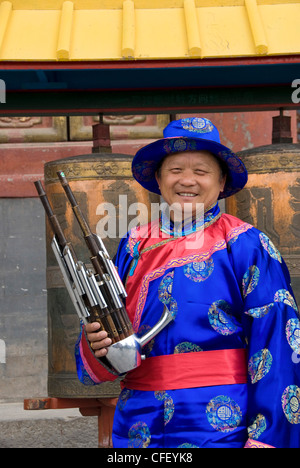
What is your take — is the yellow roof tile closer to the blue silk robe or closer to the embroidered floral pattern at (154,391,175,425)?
the blue silk robe

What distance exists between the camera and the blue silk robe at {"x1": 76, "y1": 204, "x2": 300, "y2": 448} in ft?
7.13

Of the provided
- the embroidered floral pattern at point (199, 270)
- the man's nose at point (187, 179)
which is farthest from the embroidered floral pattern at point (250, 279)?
the man's nose at point (187, 179)

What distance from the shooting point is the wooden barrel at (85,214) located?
415 cm

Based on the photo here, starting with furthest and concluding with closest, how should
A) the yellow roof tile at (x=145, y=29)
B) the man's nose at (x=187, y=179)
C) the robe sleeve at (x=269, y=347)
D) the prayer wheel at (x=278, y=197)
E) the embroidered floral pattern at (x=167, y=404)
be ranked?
the prayer wheel at (x=278, y=197), the yellow roof tile at (x=145, y=29), the man's nose at (x=187, y=179), the embroidered floral pattern at (x=167, y=404), the robe sleeve at (x=269, y=347)

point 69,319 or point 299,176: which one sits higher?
point 299,176

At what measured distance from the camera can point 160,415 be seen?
2.26m

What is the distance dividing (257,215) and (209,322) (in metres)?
1.86

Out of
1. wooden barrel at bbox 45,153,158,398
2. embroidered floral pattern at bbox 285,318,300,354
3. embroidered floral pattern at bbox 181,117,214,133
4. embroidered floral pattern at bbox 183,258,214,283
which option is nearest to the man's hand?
embroidered floral pattern at bbox 183,258,214,283

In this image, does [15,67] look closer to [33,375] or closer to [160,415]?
[160,415]

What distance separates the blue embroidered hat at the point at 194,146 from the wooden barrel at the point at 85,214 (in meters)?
1.60

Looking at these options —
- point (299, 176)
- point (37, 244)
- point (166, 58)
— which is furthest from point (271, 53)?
point (37, 244)

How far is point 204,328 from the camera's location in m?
2.27

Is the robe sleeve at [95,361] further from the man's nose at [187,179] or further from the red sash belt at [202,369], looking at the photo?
the man's nose at [187,179]
